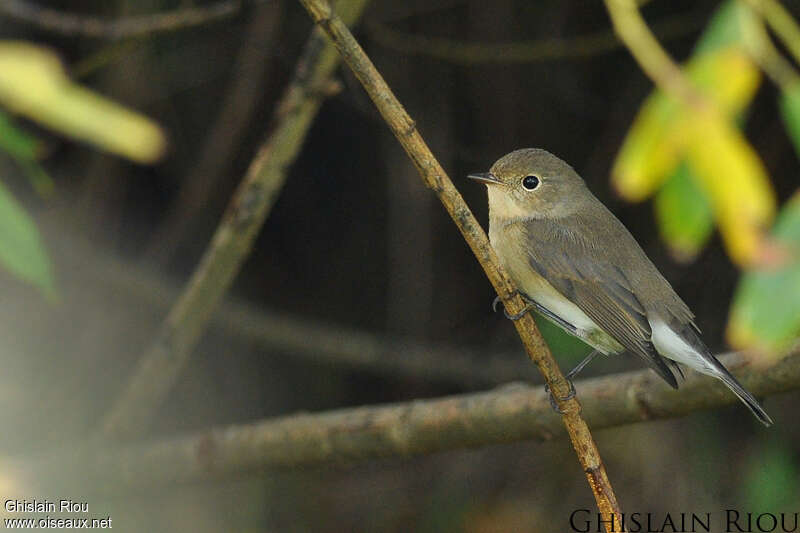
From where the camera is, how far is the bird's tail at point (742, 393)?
311cm

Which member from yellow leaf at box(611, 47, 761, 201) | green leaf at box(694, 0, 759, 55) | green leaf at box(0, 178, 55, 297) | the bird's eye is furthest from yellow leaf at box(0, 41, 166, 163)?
the bird's eye

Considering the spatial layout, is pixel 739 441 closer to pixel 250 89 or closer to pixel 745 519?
pixel 745 519

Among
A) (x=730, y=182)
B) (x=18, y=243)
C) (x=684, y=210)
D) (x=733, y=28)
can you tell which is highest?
(x=18, y=243)

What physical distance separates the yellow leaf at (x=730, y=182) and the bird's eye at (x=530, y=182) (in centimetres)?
230

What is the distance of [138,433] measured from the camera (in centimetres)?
459

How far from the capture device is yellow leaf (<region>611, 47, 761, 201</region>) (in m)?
1.72

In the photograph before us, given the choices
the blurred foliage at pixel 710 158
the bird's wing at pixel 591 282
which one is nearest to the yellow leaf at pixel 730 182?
the blurred foliage at pixel 710 158

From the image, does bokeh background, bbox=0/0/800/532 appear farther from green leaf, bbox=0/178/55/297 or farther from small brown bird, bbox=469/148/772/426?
green leaf, bbox=0/178/55/297

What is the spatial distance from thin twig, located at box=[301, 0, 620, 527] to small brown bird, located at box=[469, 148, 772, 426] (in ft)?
2.71

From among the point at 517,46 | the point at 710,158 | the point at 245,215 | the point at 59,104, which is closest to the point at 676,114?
the point at 710,158

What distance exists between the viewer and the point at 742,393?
3.12m

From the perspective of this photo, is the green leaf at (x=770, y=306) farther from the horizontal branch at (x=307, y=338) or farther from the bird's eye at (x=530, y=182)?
the horizontal branch at (x=307, y=338)

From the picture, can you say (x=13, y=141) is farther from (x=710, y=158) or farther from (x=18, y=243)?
(x=710, y=158)

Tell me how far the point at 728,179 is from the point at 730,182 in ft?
0.03
